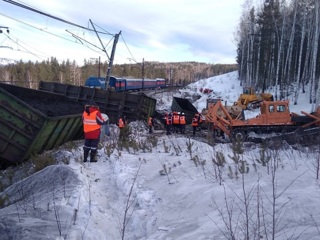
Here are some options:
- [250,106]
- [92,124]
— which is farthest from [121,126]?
[250,106]

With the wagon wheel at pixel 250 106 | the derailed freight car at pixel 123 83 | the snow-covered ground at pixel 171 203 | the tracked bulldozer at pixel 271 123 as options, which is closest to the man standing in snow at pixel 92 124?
the snow-covered ground at pixel 171 203

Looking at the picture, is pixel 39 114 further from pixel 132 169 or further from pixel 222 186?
pixel 222 186

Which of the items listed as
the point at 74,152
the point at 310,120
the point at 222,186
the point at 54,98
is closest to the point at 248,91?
the point at 310,120

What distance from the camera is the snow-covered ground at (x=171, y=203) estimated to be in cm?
317

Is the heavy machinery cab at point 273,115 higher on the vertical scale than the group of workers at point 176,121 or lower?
higher

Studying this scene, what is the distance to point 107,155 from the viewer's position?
23.9 ft

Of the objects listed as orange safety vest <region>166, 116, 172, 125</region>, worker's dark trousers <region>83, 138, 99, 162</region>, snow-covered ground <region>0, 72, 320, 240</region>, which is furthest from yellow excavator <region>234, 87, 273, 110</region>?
snow-covered ground <region>0, 72, 320, 240</region>

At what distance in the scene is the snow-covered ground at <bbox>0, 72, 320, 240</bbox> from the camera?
317 cm

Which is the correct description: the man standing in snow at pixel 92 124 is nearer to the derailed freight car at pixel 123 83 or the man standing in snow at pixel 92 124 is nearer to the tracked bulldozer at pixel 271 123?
the tracked bulldozer at pixel 271 123

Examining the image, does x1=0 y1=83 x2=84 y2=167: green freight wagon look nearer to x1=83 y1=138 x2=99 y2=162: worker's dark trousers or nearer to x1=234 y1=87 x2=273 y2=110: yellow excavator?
x1=83 y1=138 x2=99 y2=162: worker's dark trousers

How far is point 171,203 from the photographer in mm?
4434

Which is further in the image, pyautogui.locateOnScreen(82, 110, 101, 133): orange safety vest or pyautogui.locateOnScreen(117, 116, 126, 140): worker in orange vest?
pyautogui.locateOnScreen(117, 116, 126, 140): worker in orange vest

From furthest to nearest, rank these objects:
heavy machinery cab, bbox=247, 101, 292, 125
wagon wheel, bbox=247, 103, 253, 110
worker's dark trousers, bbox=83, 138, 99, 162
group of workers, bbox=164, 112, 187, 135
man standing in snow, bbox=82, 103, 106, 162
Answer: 1. wagon wheel, bbox=247, 103, 253, 110
2. group of workers, bbox=164, 112, 187, 135
3. heavy machinery cab, bbox=247, 101, 292, 125
4. man standing in snow, bbox=82, 103, 106, 162
5. worker's dark trousers, bbox=83, 138, 99, 162

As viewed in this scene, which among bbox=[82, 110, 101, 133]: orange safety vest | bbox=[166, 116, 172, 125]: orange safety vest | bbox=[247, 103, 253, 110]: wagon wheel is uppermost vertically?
bbox=[247, 103, 253, 110]: wagon wheel
